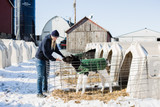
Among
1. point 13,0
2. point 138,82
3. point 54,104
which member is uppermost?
point 13,0


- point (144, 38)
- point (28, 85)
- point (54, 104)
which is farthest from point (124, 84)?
point (144, 38)

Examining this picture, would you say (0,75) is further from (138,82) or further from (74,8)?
(74,8)

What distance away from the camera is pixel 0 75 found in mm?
6566

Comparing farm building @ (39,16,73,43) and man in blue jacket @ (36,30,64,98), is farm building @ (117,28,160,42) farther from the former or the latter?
man in blue jacket @ (36,30,64,98)

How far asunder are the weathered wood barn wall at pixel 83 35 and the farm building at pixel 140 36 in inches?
398

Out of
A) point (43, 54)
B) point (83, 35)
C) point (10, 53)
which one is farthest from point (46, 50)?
point (83, 35)

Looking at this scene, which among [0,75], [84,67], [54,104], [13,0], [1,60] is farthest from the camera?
[13,0]

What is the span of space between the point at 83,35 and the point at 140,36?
45.7 ft

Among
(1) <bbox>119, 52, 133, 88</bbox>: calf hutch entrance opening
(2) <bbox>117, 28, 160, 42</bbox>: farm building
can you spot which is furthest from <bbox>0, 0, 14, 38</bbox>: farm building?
(2) <bbox>117, 28, 160, 42</bbox>: farm building

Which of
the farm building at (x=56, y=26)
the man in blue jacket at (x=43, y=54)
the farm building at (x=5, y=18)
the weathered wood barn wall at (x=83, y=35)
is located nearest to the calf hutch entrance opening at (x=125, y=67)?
the man in blue jacket at (x=43, y=54)

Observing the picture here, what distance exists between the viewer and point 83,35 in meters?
21.7

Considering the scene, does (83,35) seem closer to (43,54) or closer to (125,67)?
(125,67)

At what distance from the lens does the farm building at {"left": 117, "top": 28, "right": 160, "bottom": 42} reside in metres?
30.4

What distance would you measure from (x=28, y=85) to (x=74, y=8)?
2165 cm
